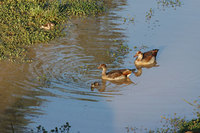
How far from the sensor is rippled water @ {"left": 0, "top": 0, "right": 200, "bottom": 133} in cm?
999

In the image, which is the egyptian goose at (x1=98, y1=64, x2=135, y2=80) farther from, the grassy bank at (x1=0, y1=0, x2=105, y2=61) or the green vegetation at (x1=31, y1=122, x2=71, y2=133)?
the green vegetation at (x1=31, y1=122, x2=71, y2=133)

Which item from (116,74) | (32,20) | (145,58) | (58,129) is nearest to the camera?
(58,129)

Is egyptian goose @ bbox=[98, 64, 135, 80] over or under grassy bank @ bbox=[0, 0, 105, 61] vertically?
under

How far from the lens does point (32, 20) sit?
16875 millimetres

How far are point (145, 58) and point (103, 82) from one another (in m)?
2.25

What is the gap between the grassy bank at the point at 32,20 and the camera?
578 inches

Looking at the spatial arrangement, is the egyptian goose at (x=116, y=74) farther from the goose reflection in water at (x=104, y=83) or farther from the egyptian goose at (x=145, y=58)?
the egyptian goose at (x=145, y=58)

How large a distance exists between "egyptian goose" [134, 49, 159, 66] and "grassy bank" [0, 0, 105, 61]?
404 centimetres

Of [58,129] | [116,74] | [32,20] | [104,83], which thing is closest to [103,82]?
[104,83]

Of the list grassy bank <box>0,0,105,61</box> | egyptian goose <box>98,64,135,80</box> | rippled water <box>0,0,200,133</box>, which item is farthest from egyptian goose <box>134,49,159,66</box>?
grassy bank <box>0,0,105,61</box>

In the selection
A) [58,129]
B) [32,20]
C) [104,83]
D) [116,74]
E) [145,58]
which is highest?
[32,20]

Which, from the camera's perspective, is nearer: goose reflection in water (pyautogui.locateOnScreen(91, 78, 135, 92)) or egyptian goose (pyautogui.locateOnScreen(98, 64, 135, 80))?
goose reflection in water (pyautogui.locateOnScreen(91, 78, 135, 92))

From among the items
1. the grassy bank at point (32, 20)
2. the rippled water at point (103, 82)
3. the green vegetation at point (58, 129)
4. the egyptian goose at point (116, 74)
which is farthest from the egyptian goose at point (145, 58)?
the green vegetation at point (58, 129)

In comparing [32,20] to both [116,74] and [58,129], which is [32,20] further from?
[58,129]
